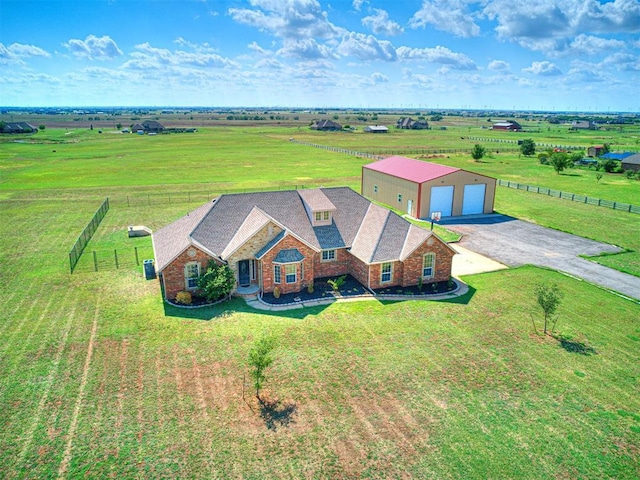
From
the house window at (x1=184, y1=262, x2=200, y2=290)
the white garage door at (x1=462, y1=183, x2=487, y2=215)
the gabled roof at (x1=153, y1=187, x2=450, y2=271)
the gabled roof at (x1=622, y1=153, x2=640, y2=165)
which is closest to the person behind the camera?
the house window at (x1=184, y1=262, x2=200, y2=290)

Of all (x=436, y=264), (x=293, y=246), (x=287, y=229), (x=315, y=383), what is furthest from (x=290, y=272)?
(x=436, y=264)

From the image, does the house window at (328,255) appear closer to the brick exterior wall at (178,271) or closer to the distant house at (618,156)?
the brick exterior wall at (178,271)

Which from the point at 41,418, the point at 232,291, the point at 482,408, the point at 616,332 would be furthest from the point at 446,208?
the point at 41,418

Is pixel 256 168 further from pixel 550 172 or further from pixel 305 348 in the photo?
pixel 305 348

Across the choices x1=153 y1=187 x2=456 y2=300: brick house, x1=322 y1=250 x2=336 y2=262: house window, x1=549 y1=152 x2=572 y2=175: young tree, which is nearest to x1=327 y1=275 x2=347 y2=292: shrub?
x1=153 y1=187 x2=456 y2=300: brick house

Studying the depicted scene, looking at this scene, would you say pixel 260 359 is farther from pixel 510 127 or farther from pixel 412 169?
pixel 510 127

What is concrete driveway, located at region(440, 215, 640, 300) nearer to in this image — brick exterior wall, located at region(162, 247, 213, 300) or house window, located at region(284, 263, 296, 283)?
house window, located at region(284, 263, 296, 283)
